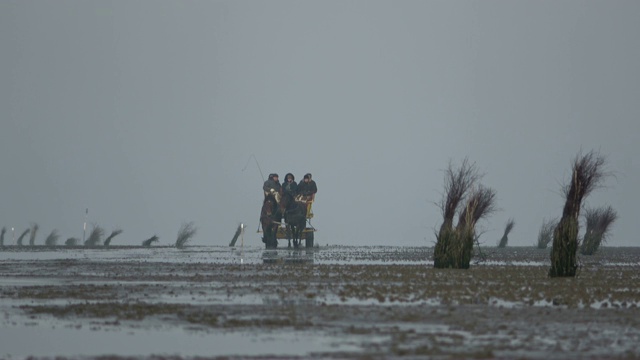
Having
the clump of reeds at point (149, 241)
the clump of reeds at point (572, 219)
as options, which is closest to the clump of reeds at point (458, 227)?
the clump of reeds at point (572, 219)

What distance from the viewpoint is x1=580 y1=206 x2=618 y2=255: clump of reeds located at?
56.9 m

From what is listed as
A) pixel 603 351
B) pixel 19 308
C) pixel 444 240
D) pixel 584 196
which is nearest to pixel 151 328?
pixel 19 308

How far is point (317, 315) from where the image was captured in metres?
20.8

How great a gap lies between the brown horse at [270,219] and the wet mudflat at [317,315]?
27466 mm

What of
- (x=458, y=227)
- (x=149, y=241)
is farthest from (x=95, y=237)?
(x=458, y=227)

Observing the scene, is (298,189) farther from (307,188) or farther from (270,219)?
(270,219)

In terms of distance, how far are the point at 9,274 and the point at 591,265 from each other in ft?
54.6

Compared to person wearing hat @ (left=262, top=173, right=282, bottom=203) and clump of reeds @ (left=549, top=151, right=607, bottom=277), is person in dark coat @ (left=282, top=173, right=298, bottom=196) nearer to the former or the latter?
person wearing hat @ (left=262, top=173, right=282, bottom=203)

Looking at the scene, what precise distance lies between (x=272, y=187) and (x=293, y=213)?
1.39 metres

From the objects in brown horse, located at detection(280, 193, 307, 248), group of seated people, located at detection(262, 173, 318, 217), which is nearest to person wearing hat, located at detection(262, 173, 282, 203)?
group of seated people, located at detection(262, 173, 318, 217)

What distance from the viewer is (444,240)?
39.6 m

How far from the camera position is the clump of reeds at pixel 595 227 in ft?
187

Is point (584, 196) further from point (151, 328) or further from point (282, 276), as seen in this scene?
point (151, 328)

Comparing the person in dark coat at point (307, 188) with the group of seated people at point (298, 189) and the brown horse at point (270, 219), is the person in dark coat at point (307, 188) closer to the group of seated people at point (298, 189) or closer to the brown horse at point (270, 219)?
the group of seated people at point (298, 189)
